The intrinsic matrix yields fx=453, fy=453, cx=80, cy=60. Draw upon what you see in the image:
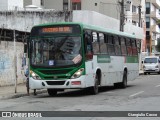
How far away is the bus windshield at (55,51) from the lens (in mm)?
19109

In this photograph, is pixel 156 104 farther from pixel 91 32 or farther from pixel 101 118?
pixel 91 32

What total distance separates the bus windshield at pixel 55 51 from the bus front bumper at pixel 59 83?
692mm

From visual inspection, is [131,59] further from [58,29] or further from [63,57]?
[63,57]

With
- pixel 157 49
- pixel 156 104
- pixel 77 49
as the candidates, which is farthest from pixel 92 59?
pixel 157 49

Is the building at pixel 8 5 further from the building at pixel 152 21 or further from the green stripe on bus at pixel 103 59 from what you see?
the building at pixel 152 21

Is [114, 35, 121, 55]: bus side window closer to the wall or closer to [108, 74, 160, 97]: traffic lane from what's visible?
[108, 74, 160, 97]: traffic lane

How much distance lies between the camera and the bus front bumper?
1897 centimetres

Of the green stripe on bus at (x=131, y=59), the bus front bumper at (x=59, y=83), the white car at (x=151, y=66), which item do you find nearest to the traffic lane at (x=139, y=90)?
the green stripe on bus at (x=131, y=59)

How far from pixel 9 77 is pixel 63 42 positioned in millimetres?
7891

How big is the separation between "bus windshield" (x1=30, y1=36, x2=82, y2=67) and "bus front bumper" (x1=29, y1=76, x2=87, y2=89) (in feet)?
2.27

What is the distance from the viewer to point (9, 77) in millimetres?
26266

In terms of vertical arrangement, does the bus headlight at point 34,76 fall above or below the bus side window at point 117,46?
below

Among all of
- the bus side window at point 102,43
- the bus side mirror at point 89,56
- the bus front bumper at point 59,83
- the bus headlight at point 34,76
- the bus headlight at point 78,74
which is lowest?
the bus front bumper at point 59,83

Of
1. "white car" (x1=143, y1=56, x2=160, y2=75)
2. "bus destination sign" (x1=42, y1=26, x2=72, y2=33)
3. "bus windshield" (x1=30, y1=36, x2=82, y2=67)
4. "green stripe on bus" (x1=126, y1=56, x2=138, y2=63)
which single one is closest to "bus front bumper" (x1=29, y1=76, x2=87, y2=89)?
"bus windshield" (x1=30, y1=36, x2=82, y2=67)
